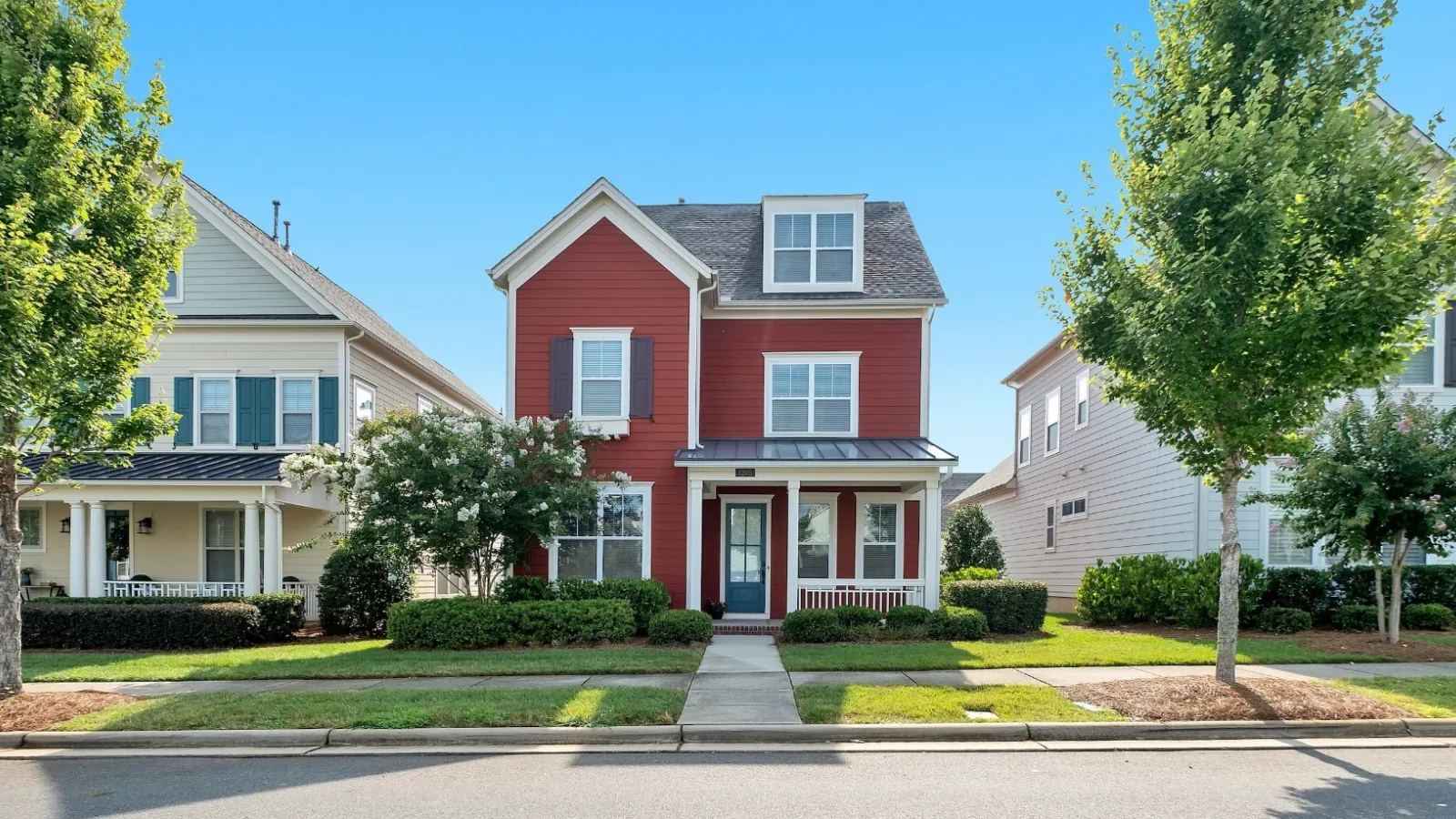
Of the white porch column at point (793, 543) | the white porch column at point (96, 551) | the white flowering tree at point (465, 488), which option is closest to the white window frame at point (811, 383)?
the white porch column at point (793, 543)

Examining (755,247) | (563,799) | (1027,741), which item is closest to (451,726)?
(563,799)

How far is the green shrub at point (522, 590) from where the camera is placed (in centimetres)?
1600

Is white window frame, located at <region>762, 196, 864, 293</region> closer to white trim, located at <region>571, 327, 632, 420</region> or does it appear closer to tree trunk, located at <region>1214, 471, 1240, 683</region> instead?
white trim, located at <region>571, 327, 632, 420</region>

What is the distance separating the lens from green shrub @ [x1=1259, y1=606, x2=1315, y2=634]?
15.0 metres

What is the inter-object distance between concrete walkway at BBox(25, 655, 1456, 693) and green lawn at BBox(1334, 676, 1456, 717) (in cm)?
44

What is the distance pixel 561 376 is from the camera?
1731 centimetres

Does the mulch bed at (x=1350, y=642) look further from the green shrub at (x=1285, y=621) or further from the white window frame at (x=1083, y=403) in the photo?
the white window frame at (x=1083, y=403)

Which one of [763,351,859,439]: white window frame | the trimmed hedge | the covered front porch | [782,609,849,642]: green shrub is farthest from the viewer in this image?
[763,351,859,439]: white window frame

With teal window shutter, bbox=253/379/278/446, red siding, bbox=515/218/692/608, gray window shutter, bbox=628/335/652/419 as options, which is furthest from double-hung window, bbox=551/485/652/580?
teal window shutter, bbox=253/379/278/446

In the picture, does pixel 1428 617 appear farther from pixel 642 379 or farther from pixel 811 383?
pixel 642 379

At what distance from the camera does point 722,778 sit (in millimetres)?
7223

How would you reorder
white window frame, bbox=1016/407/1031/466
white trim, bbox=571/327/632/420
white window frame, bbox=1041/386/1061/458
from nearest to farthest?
white trim, bbox=571/327/632/420 → white window frame, bbox=1041/386/1061/458 → white window frame, bbox=1016/407/1031/466

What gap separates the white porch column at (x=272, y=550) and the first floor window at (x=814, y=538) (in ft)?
34.1

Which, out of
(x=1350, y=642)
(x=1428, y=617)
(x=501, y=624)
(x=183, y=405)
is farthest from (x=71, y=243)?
(x=1428, y=617)
